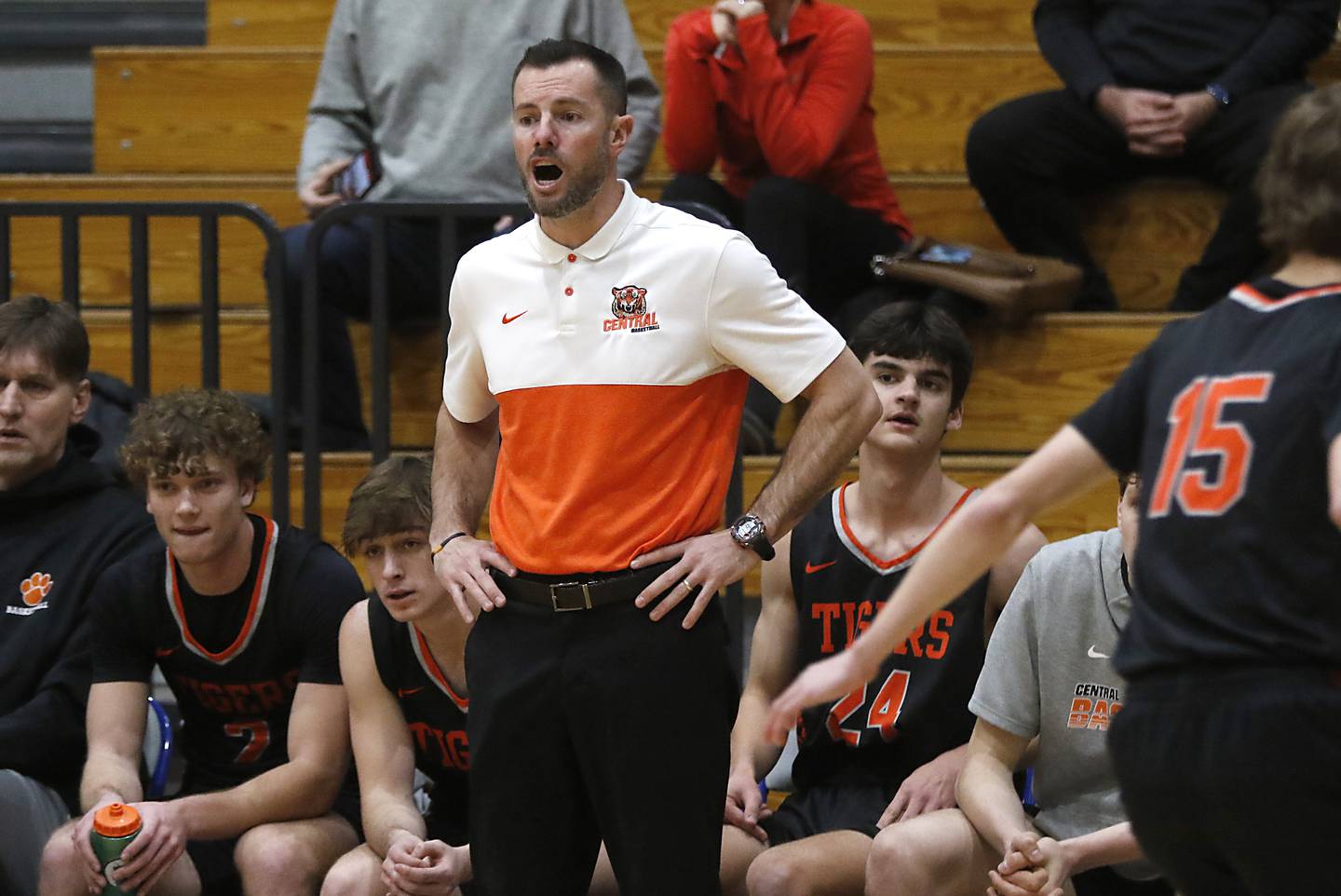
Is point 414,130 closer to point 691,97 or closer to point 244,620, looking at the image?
point 691,97

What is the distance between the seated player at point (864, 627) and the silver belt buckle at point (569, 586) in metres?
0.76

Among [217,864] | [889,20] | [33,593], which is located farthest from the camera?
[889,20]

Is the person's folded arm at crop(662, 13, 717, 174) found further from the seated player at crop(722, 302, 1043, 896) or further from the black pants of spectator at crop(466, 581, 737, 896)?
the black pants of spectator at crop(466, 581, 737, 896)

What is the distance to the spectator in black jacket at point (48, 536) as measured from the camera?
141 inches

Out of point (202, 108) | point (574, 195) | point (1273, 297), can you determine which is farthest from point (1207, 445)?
point (202, 108)

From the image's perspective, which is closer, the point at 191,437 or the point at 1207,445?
the point at 1207,445

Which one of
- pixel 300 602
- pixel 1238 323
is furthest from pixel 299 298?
pixel 1238 323

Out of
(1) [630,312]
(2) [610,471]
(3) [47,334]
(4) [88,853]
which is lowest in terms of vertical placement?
(4) [88,853]

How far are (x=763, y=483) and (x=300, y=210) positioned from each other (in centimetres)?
193

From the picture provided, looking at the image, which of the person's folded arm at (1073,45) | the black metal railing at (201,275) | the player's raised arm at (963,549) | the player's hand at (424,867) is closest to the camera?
the player's raised arm at (963,549)

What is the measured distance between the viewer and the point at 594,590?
2.64m

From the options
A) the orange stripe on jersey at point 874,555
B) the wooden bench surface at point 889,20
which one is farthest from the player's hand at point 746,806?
the wooden bench surface at point 889,20

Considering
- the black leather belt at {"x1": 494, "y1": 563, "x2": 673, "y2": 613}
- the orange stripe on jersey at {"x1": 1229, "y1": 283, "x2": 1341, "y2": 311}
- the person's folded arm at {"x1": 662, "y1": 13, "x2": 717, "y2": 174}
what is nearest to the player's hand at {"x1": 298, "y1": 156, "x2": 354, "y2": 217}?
the person's folded arm at {"x1": 662, "y1": 13, "x2": 717, "y2": 174}

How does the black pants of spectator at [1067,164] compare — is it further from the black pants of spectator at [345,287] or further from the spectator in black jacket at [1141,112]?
the black pants of spectator at [345,287]
